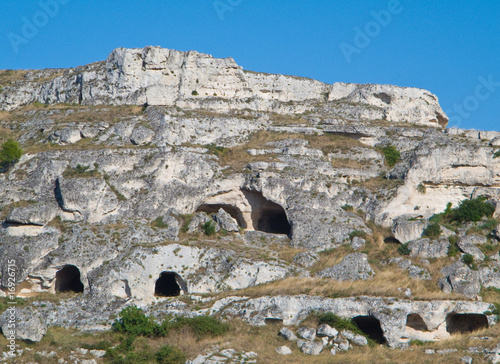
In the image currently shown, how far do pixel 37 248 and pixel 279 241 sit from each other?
1501 cm

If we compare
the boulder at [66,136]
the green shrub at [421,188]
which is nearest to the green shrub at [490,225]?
the green shrub at [421,188]

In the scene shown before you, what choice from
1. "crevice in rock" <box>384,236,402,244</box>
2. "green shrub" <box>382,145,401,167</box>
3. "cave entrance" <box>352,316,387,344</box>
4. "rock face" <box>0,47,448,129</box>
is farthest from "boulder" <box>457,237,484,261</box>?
Result: "rock face" <box>0,47,448,129</box>

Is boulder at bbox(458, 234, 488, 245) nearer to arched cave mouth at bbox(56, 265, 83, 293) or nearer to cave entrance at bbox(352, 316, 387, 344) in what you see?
cave entrance at bbox(352, 316, 387, 344)

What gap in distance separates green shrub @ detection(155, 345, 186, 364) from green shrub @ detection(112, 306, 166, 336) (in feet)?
7.28

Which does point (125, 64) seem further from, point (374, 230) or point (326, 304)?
point (326, 304)

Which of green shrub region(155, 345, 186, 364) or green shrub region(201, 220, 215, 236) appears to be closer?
green shrub region(155, 345, 186, 364)

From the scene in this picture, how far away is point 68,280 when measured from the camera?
43.7m

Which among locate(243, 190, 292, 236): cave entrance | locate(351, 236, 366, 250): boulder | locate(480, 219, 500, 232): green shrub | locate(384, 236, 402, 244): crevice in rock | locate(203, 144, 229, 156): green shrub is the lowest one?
locate(351, 236, 366, 250): boulder

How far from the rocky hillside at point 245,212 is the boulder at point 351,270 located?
0.10m

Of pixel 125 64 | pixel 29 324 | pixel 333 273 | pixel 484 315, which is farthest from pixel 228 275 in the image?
pixel 125 64

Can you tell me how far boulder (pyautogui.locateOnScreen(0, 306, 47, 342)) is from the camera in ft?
111

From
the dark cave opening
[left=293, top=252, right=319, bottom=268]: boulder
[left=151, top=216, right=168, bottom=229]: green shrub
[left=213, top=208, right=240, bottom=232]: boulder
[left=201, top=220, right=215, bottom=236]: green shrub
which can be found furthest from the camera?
Result: the dark cave opening

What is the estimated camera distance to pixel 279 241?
44.9 meters

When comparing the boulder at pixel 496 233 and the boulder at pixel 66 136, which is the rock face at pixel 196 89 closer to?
the boulder at pixel 66 136
